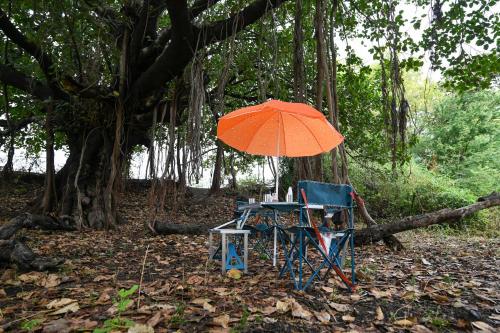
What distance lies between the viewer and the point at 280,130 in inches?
162

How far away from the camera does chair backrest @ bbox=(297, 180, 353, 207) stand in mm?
3186

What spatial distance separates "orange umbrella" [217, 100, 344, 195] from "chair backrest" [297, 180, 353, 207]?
671 millimetres

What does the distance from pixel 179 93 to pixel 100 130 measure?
2.12m

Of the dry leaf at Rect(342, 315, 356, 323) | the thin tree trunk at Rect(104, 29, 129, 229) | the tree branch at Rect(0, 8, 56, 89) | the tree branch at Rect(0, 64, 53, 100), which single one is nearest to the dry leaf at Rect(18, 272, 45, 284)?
the dry leaf at Rect(342, 315, 356, 323)

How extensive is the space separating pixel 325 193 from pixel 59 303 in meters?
2.21

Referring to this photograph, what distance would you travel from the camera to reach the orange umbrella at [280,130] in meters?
3.85

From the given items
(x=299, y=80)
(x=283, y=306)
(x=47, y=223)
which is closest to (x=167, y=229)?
(x=47, y=223)

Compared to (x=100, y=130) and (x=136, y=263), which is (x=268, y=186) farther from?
(x=136, y=263)

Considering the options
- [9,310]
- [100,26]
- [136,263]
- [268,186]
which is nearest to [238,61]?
[100,26]

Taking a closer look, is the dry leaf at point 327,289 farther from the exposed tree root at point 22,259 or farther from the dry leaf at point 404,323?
the exposed tree root at point 22,259

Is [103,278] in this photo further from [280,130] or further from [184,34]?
[184,34]

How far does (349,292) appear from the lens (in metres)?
3.09

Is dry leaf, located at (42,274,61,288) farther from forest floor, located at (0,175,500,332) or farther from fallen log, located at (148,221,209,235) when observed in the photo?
fallen log, located at (148,221,209,235)

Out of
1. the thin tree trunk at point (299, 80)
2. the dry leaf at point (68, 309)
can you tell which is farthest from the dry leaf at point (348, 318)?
the thin tree trunk at point (299, 80)
